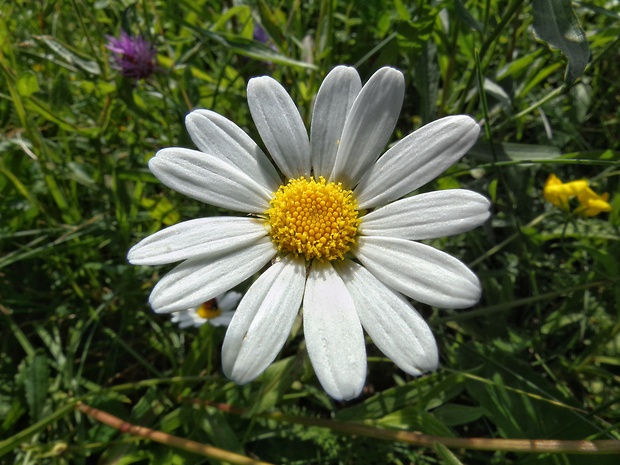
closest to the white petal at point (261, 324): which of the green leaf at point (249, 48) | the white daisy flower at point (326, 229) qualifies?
the white daisy flower at point (326, 229)

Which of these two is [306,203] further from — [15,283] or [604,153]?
[15,283]

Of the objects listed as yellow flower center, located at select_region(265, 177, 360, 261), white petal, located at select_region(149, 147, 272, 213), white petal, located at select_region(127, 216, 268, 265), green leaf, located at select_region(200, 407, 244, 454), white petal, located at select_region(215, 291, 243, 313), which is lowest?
green leaf, located at select_region(200, 407, 244, 454)

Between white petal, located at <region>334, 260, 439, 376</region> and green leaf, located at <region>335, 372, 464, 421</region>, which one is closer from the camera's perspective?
white petal, located at <region>334, 260, 439, 376</region>

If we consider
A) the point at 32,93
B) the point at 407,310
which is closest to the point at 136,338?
the point at 32,93

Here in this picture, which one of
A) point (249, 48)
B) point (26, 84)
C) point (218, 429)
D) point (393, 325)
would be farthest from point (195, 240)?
point (26, 84)

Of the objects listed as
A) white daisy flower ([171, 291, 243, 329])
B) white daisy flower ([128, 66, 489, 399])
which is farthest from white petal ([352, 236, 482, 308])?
white daisy flower ([171, 291, 243, 329])

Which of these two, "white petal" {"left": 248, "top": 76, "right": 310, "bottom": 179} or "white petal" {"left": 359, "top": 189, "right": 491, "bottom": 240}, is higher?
"white petal" {"left": 248, "top": 76, "right": 310, "bottom": 179}

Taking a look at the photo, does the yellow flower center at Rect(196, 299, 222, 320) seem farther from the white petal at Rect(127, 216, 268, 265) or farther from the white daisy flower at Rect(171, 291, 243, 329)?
the white petal at Rect(127, 216, 268, 265)
